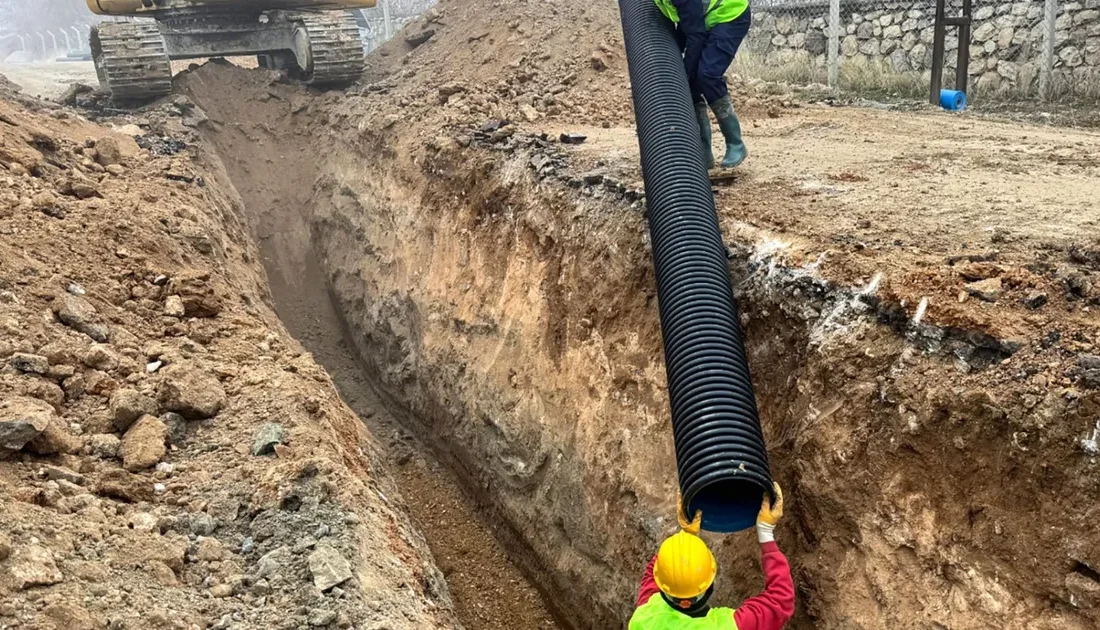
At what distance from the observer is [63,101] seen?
11617mm

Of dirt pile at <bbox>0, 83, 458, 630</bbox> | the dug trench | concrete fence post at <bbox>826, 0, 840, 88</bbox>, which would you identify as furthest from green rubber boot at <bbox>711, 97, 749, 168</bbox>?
concrete fence post at <bbox>826, 0, 840, 88</bbox>

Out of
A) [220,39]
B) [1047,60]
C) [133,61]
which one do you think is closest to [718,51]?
[1047,60]

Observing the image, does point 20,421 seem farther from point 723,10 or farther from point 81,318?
point 723,10

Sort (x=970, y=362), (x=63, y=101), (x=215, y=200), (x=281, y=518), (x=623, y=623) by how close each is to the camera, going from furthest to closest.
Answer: (x=63, y=101) → (x=215, y=200) → (x=623, y=623) → (x=281, y=518) → (x=970, y=362)

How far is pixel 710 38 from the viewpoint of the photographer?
5598 millimetres

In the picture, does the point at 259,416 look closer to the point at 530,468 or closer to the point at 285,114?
the point at 530,468

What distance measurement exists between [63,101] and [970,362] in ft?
39.7

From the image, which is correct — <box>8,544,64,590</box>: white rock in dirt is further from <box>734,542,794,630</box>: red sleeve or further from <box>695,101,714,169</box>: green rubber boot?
<box>695,101,714,169</box>: green rubber boot

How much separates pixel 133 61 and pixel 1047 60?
10.9 metres

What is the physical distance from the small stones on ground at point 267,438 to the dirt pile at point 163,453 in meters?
0.01

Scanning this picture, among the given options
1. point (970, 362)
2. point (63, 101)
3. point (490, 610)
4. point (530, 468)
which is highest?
point (63, 101)

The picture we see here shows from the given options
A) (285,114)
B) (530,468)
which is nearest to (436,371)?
(530,468)

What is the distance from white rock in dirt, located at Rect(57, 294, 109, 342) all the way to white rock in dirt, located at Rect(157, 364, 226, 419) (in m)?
0.55

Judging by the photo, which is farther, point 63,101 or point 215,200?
point 63,101
